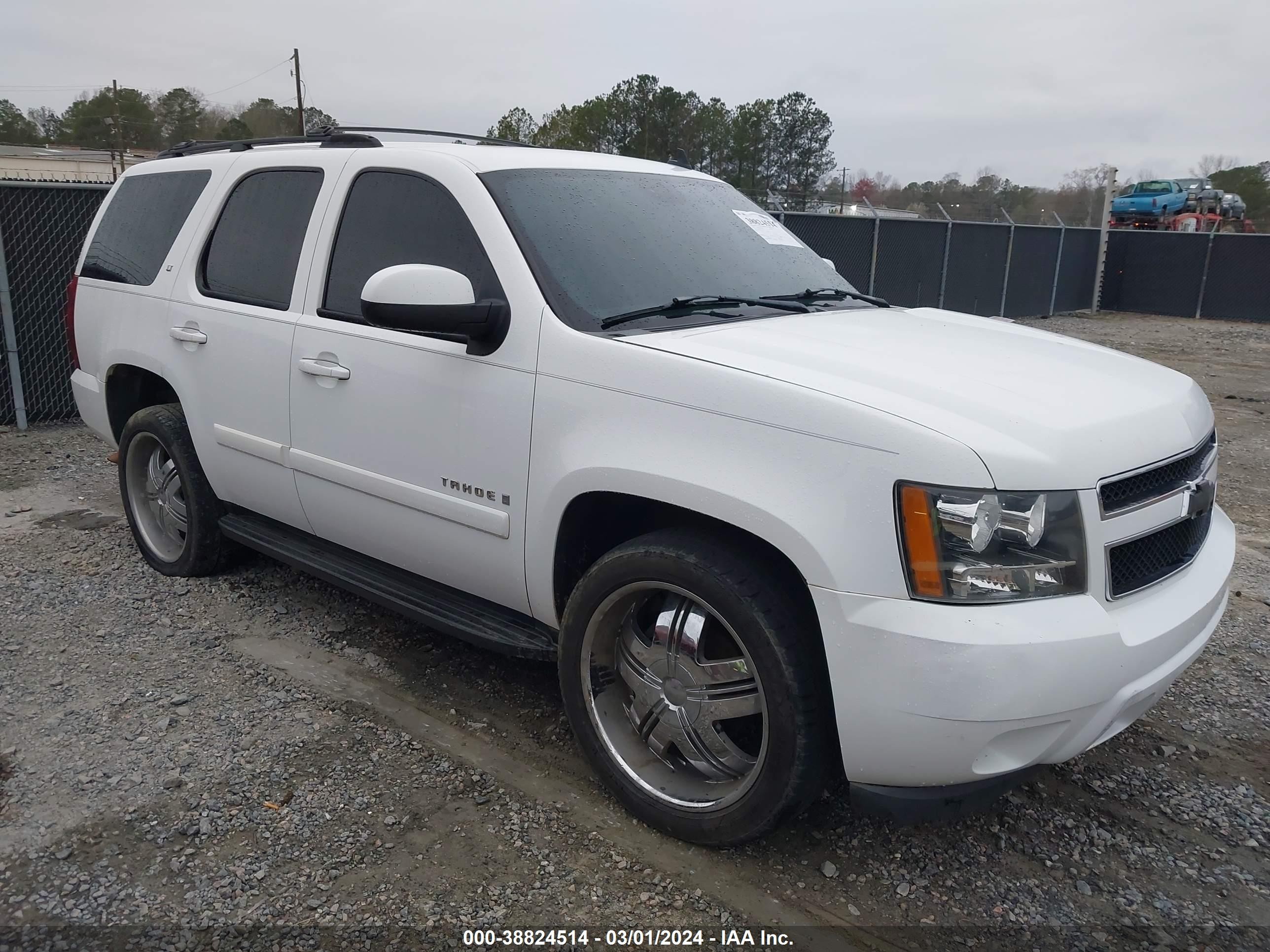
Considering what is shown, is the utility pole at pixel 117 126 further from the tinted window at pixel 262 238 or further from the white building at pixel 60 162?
the tinted window at pixel 262 238

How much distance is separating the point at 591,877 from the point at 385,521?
4.88 ft

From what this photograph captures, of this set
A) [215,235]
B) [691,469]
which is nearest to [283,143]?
[215,235]

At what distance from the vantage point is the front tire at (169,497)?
4.56m

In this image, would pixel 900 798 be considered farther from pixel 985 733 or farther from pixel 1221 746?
pixel 1221 746

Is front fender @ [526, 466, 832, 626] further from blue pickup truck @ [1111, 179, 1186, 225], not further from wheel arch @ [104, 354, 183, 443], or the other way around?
blue pickup truck @ [1111, 179, 1186, 225]

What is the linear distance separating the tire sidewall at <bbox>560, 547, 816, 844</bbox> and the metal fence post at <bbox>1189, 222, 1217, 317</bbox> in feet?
76.2

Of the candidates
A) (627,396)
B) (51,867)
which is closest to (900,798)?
(627,396)

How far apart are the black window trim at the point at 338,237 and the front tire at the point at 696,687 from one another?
1085 mm

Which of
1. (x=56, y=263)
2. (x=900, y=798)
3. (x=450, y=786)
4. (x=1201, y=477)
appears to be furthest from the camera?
(x=56, y=263)

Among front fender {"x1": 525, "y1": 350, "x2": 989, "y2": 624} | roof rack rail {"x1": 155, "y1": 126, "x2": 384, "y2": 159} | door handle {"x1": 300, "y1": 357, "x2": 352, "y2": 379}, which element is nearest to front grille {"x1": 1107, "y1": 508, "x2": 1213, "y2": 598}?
front fender {"x1": 525, "y1": 350, "x2": 989, "y2": 624}

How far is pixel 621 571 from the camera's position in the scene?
9.14 ft

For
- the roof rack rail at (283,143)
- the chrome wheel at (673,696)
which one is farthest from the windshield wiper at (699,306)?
the roof rack rail at (283,143)

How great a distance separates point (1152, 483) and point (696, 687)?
4.44 ft

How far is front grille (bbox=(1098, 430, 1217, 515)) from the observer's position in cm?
245
